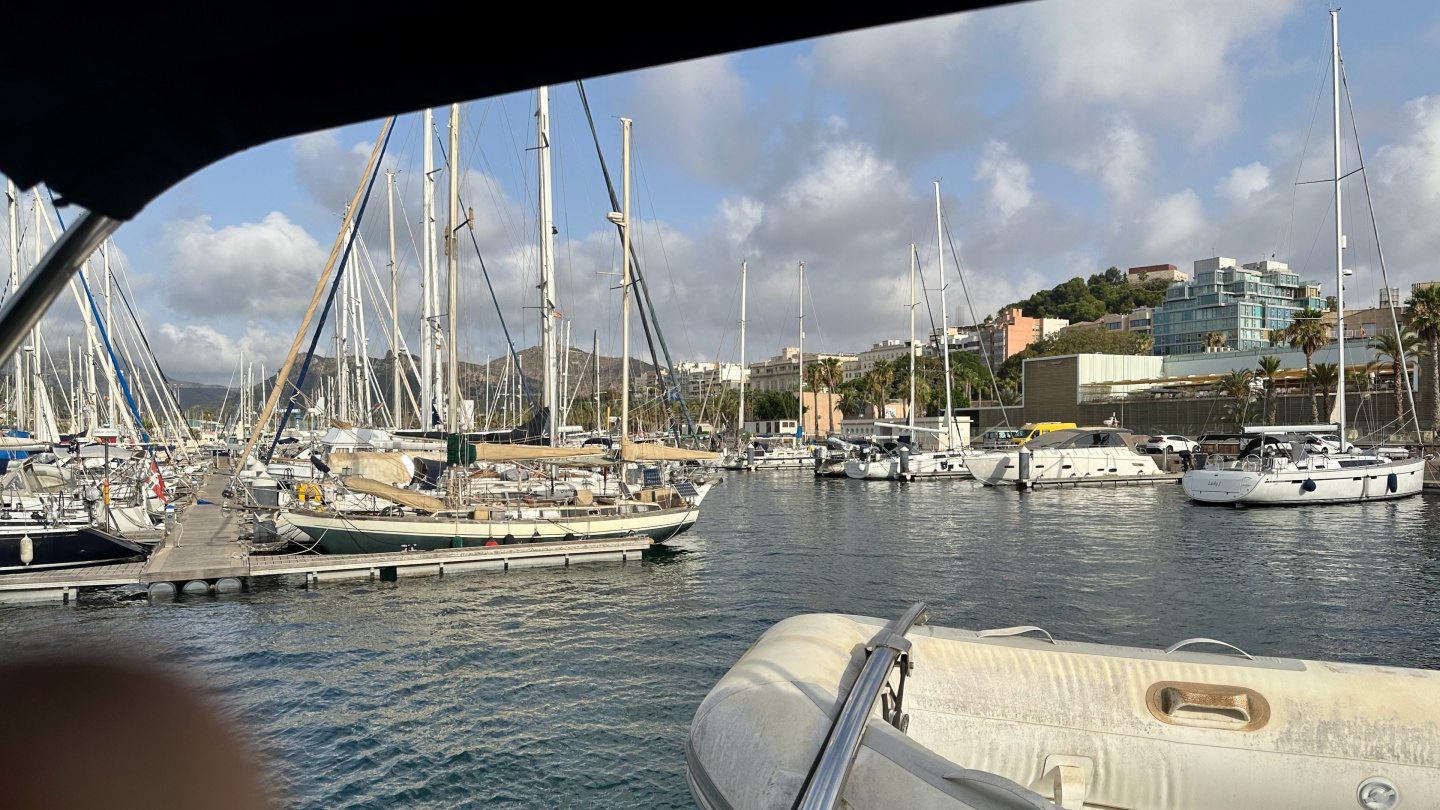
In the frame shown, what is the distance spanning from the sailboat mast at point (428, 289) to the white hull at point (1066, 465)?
29338mm

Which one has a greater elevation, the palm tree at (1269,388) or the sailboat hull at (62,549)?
the palm tree at (1269,388)

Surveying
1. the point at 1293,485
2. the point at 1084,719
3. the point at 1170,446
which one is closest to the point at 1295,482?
the point at 1293,485

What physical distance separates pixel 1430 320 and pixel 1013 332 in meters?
114

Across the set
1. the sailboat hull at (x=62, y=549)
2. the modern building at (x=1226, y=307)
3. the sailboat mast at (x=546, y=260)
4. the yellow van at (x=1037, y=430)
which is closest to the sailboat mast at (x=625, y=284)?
the sailboat mast at (x=546, y=260)

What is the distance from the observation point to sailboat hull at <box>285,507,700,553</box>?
20.9m

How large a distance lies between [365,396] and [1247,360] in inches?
2739

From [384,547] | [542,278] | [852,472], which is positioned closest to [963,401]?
[852,472]

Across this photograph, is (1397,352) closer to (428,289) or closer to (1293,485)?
(1293,485)

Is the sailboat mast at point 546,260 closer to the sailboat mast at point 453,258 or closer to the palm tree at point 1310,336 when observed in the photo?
the sailboat mast at point 453,258

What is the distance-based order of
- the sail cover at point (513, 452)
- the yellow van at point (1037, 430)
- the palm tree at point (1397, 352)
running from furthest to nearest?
the yellow van at point (1037, 430)
the palm tree at point (1397, 352)
the sail cover at point (513, 452)

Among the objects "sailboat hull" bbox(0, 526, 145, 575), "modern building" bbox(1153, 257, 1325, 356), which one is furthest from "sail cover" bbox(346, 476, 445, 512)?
"modern building" bbox(1153, 257, 1325, 356)

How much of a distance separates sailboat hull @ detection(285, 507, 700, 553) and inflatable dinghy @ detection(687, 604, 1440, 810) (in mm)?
15478

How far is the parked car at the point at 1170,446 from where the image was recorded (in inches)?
2168

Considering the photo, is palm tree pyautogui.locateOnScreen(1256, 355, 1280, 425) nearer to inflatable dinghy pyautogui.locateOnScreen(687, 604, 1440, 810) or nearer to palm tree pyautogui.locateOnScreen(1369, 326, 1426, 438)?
palm tree pyautogui.locateOnScreen(1369, 326, 1426, 438)
